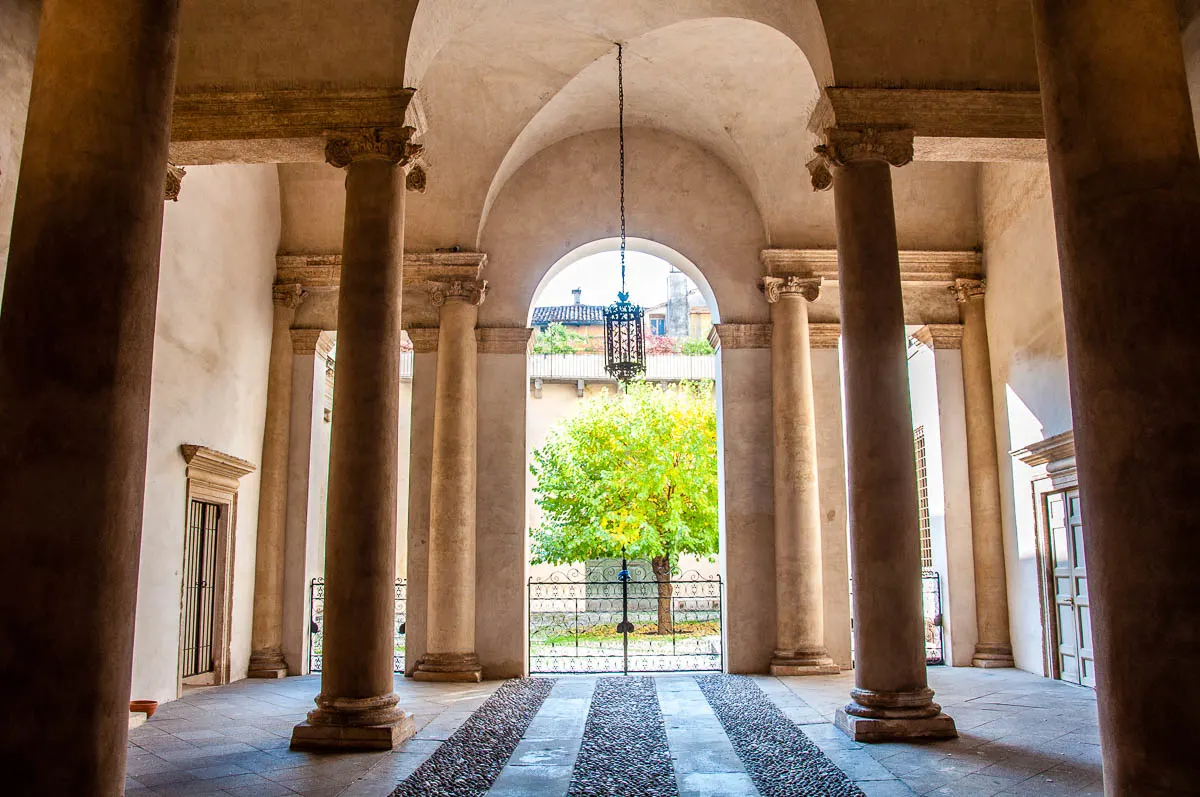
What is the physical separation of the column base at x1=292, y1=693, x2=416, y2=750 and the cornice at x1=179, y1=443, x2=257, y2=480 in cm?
481

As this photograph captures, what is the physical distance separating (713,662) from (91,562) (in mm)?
14318

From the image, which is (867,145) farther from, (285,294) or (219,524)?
(219,524)

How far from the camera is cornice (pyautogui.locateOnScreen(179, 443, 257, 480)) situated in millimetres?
11023

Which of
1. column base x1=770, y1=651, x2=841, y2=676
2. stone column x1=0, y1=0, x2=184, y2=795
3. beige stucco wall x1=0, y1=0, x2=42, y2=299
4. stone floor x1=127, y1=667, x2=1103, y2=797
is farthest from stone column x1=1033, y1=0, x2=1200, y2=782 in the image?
column base x1=770, y1=651, x2=841, y2=676

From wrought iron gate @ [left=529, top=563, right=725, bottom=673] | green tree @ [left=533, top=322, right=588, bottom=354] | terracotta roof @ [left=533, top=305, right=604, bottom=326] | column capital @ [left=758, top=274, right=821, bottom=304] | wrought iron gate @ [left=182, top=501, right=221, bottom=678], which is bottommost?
wrought iron gate @ [left=529, top=563, right=725, bottom=673]

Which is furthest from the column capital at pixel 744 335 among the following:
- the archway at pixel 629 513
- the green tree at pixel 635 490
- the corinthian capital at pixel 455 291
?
the green tree at pixel 635 490

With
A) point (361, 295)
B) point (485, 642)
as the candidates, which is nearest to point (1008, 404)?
point (485, 642)

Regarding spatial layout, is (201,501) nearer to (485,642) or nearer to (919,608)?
(485,642)

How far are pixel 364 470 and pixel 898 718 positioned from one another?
183 inches

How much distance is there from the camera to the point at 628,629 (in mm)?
14320

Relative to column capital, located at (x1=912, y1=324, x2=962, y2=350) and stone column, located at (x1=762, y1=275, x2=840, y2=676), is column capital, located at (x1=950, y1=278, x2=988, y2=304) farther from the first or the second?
stone column, located at (x1=762, y1=275, x2=840, y2=676)

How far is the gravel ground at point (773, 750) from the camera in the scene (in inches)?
237

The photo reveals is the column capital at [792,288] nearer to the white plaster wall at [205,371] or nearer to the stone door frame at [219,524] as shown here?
the white plaster wall at [205,371]

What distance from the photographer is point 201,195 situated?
37.3 feet
